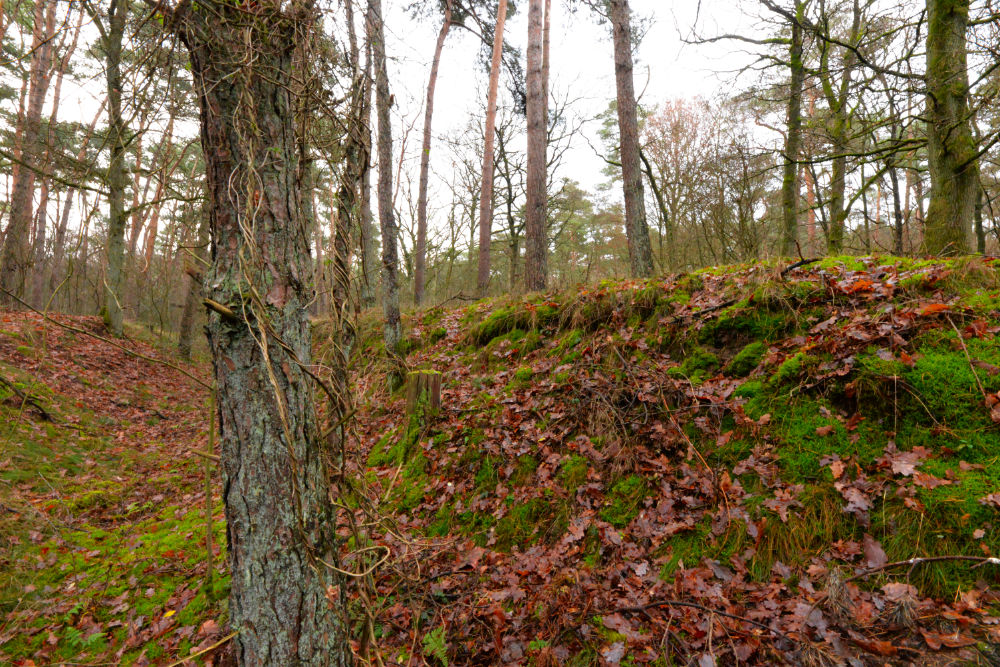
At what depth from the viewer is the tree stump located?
511 cm

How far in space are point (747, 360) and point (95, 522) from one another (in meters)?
6.64

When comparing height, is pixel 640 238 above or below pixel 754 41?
below

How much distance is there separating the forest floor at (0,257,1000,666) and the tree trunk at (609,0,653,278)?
168cm

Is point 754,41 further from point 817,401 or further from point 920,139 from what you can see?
point 817,401

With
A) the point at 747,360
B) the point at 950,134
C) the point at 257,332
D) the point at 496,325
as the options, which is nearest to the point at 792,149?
the point at 950,134

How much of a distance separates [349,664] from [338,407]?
112cm

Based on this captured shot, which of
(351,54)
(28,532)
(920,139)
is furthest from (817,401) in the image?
(28,532)

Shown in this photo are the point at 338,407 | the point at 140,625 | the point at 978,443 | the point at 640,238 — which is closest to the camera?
the point at 338,407

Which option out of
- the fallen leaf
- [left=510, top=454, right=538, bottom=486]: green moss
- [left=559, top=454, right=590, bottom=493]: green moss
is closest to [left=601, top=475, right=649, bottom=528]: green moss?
[left=559, top=454, right=590, bottom=493]: green moss

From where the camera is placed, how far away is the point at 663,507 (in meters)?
3.03

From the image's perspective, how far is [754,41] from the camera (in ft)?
26.2

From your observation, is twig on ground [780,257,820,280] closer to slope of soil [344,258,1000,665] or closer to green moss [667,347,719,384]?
slope of soil [344,258,1000,665]

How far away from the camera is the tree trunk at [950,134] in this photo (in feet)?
15.0

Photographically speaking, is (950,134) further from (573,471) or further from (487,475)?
(487,475)
